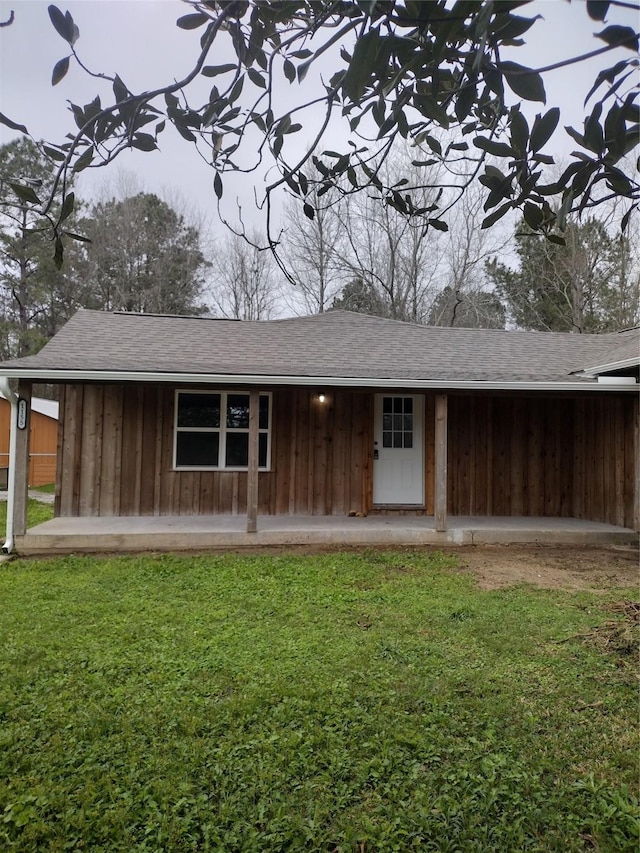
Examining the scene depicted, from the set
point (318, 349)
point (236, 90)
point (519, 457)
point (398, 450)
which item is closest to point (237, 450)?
point (318, 349)

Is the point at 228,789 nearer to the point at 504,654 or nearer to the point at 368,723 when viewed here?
the point at 368,723

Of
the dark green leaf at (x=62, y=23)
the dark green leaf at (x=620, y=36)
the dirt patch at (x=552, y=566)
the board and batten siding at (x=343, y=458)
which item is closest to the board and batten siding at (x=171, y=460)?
the board and batten siding at (x=343, y=458)

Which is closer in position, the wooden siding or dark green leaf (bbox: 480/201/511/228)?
dark green leaf (bbox: 480/201/511/228)

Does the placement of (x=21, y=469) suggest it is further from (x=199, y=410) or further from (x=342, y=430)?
(x=342, y=430)

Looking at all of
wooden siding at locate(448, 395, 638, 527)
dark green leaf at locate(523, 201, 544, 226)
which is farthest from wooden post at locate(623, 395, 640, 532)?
dark green leaf at locate(523, 201, 544, 226)

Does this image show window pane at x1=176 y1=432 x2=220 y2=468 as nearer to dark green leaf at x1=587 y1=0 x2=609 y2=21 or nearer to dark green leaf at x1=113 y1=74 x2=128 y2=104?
dark green leaf at x1=113 y1=74 x2=128 y2=104

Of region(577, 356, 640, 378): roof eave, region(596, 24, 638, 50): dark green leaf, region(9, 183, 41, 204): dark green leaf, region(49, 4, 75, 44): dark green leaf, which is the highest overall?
region(577, 356, 640, 378): roof eave

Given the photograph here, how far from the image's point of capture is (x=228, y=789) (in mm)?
2166

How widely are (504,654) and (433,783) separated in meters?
1.46

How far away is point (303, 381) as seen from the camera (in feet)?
22.2

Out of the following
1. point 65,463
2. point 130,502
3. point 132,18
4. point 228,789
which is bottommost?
point 228,789

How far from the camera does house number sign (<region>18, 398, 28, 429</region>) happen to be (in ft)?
21.2

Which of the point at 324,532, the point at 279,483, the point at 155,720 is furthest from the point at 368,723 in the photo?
the point at 279,483

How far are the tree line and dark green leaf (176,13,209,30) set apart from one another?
50.5 ft
